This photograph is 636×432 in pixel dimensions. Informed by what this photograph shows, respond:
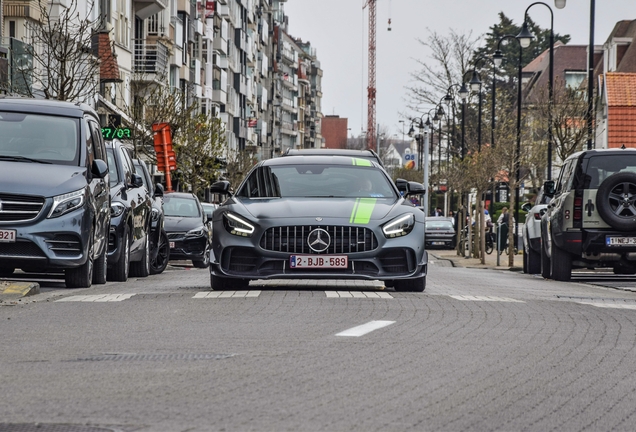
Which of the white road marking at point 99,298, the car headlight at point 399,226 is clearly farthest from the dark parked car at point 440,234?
the white road marking at point 99,298

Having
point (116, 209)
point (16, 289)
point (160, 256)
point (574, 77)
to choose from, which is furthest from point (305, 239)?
point (574, 77)

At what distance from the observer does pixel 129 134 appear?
29625 mm

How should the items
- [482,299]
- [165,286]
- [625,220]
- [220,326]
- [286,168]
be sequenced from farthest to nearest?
[625,220], [165,286], [286,168], [482,299], [220,326]

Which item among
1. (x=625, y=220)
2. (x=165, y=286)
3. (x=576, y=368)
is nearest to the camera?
(x=576, y=368)

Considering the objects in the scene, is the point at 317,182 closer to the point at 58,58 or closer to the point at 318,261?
the point at 318,261

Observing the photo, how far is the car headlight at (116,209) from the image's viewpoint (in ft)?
64.3

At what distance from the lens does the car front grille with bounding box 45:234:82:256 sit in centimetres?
1603

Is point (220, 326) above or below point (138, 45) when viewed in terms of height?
below

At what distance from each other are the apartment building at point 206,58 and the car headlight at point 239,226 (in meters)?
11.4

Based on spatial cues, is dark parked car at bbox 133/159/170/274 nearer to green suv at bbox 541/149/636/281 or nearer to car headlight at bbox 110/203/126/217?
car headlight at bbox 110/203/126/217

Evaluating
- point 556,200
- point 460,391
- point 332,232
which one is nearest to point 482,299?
point 332,232

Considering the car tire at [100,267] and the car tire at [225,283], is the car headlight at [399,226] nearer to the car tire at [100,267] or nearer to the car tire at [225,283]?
the car tire at [225,283]

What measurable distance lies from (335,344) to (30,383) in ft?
8.46

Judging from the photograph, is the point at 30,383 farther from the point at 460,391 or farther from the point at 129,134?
the point at 129,134
